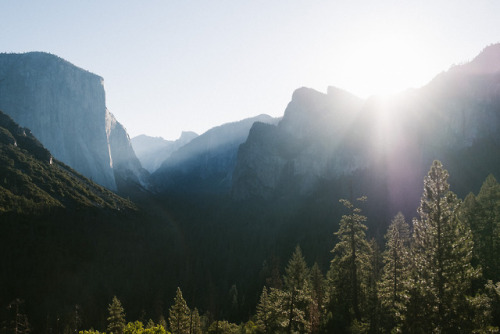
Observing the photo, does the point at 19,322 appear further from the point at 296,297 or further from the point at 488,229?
the point at 488,229

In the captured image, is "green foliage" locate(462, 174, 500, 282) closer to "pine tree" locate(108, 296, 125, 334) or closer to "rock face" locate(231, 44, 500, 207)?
"pine tree" locate(108, 296, 125, 334)

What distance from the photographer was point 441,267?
19609mm

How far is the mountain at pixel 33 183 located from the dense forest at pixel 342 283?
838 centimetres

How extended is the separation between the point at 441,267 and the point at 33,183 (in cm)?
13790

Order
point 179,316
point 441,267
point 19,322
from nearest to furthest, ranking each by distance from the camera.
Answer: point 441,267 → point 179,316 → point 19,322

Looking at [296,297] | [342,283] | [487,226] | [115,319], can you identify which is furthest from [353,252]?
[115,319]

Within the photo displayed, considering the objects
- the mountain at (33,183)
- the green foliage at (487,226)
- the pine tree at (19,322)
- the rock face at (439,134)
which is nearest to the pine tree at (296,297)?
the green foliage at (487,226)

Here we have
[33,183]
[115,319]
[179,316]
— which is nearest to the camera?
[179,316]

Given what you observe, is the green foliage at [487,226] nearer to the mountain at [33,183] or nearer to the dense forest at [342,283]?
the dense forest at [342,283]

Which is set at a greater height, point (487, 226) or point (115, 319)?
point (487, 226)

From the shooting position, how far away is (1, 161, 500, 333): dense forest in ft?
64.2

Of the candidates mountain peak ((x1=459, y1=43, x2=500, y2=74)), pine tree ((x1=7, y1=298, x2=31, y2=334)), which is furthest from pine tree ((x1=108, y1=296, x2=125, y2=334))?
mountain peak ((x1=459, y1=43, x2=500, y2=74))

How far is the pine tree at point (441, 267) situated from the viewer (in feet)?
61.4

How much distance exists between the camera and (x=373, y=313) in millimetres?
30750
